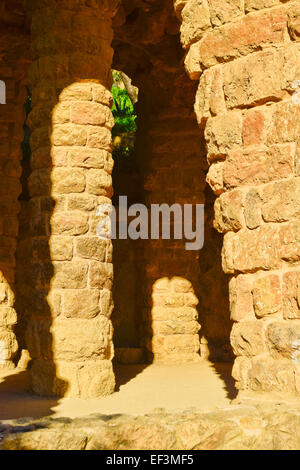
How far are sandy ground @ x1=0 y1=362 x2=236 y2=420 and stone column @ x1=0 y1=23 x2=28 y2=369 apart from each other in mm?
743

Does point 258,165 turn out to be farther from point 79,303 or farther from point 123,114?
point 123,114

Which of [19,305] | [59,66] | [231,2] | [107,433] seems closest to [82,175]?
[59,66]

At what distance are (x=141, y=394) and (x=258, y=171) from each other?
401 cm

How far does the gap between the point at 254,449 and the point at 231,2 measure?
8.60 feet

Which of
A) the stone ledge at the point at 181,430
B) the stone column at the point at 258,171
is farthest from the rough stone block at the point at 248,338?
the stone ledge at the point at 181,430

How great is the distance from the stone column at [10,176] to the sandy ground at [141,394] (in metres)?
0.74

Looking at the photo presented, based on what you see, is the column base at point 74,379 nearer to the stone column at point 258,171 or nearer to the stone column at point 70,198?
the stone column at point 70,198

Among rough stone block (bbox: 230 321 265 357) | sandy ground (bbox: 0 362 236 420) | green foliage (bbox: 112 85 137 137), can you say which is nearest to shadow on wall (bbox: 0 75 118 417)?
sandy ground (bbox: 0 362 236 420)

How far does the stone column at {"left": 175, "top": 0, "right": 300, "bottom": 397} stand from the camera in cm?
400

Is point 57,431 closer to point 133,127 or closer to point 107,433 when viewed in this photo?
point 107,433

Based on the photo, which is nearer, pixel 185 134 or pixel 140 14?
pixel 140 14

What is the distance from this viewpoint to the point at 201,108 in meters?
4.55

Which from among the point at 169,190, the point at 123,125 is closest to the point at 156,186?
the point at 169,190

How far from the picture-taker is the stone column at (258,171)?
4.00 m
